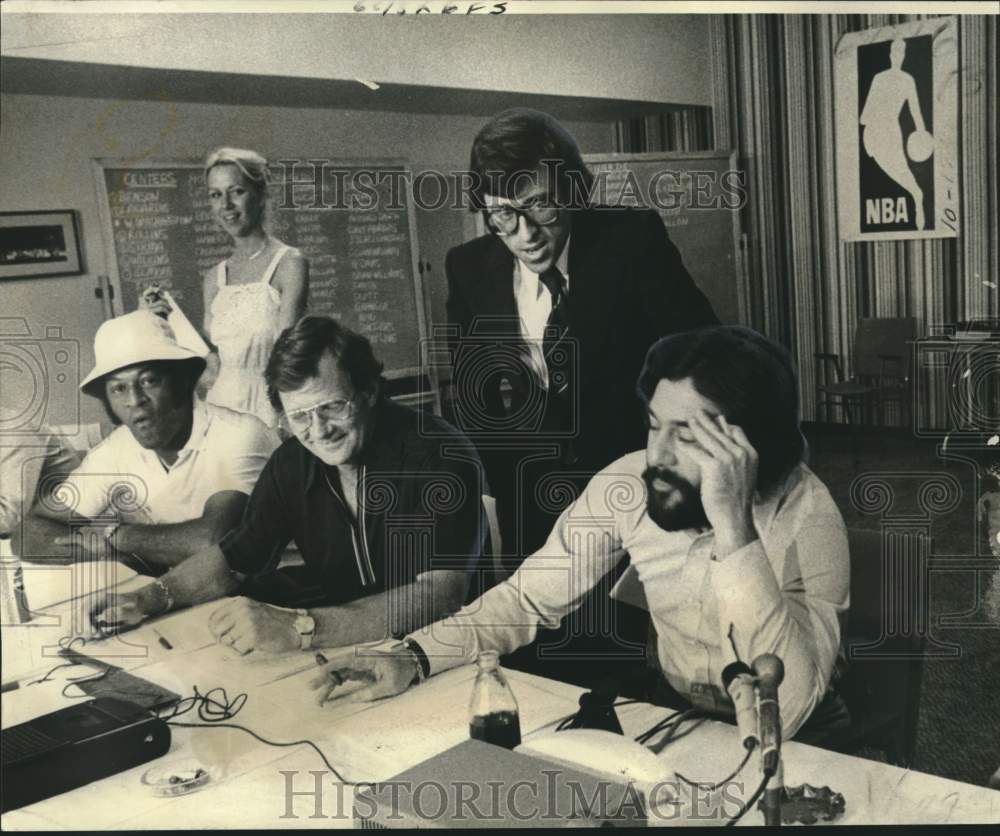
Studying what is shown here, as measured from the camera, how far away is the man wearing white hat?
266 centimetres

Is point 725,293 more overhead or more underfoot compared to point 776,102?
more underfoot

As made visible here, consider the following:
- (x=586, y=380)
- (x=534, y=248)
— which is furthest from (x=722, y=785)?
(x=534, y=248)

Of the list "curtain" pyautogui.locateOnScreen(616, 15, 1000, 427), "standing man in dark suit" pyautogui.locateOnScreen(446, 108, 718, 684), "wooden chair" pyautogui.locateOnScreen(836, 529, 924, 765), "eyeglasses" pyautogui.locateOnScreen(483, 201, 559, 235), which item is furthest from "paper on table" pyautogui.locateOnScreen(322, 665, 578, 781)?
"eyeglasses" pyautogui.locateOnScreen(483, 201, 559, 235)

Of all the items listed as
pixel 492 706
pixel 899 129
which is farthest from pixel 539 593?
pixel 899 129

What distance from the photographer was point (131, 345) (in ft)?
8.54

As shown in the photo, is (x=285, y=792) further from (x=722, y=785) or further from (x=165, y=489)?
(x=722, y=785)

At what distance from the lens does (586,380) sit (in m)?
2.54

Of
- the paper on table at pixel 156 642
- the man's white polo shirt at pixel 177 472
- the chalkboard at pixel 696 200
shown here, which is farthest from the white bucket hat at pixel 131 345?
the chalkboard at pixel 696 200

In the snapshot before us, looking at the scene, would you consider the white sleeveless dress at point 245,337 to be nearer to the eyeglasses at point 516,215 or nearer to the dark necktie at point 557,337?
the eyeglasses at point 516,215

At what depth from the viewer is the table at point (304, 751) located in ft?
7.34

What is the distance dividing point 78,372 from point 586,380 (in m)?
1.21

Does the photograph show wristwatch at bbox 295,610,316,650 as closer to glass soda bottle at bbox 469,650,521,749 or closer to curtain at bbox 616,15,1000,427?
glass soda bottle at bbox 469,650,521,749

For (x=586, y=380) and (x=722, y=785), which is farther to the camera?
(x=586, y=380)

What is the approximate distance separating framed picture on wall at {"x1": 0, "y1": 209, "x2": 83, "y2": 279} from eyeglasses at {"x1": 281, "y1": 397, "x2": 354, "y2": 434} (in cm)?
59
